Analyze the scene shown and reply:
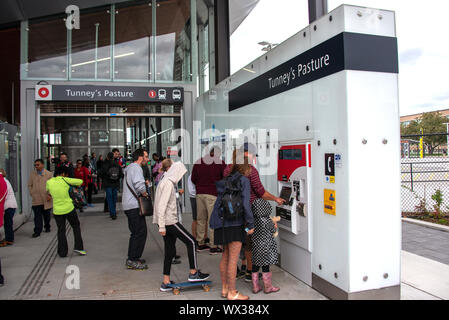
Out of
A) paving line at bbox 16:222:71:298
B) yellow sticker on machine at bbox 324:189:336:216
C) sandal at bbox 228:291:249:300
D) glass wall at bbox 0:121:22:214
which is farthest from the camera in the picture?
glass wall at bbox 0:121:22:214

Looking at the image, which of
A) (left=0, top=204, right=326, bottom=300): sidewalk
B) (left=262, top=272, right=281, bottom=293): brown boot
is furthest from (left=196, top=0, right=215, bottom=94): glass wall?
(left=262, top=272, right=281, bottom=293): brown boot

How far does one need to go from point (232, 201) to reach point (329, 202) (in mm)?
1020

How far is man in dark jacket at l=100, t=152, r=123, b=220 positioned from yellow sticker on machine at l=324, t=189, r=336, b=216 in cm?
644

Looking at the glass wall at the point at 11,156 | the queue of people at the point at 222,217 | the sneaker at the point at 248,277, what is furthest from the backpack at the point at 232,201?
the glass wall at the point at 11,156

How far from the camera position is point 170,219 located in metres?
4.13

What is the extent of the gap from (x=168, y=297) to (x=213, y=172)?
2.18 m

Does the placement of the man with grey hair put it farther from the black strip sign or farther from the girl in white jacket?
the girl in white jacket

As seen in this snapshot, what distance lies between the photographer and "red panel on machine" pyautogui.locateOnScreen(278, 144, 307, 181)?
13.8 feet

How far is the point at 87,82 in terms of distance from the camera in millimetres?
9969

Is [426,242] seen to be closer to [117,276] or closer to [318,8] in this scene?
[318,8]

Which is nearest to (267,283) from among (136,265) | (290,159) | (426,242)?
(290,159)

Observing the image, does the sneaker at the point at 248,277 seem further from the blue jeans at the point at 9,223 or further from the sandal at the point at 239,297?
the blue jeans at the point at 9,223

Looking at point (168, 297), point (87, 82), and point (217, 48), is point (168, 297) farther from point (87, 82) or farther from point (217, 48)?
point (87, 82)
